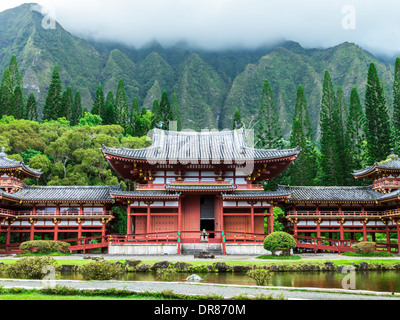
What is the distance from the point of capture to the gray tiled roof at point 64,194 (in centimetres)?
2986

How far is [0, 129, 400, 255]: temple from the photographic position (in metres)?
28.5

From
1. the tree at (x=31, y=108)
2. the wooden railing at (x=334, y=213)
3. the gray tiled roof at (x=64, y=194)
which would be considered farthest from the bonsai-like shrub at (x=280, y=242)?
the tree at (x=31, y=108)

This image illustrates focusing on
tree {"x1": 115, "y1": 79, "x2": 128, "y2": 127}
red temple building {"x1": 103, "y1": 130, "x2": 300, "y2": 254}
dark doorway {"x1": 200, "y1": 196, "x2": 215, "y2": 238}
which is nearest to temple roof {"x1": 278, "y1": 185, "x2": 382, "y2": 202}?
red temple building {"x1": 103, "y1": 130, "x2": 300, "y2": 254}

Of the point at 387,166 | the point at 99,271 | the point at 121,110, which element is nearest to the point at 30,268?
the point at 99,271

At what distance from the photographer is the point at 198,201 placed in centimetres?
3050

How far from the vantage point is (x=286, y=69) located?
129m

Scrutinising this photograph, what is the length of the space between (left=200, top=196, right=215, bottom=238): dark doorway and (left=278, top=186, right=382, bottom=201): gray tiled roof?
631 cm

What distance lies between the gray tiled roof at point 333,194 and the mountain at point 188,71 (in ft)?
251

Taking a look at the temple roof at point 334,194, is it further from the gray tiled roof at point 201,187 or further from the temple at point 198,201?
the gray tiled roof at point 201,187

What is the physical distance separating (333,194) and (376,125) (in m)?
20.1

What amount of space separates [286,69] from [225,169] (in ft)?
355

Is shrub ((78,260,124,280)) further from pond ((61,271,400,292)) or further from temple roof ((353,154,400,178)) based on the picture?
temple roof ((353,154,400,178))
